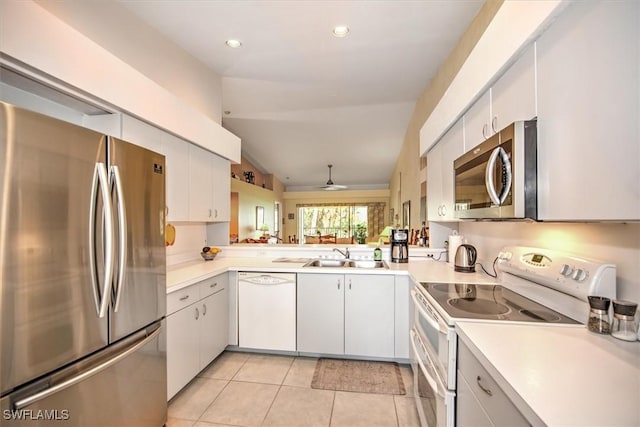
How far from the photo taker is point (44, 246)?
3.47 feet

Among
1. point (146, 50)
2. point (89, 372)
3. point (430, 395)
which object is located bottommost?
point (430, 395)

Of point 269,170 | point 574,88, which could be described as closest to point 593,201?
point 574,88

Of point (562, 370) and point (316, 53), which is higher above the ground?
point (316, 53)

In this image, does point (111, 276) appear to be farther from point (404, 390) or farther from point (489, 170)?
point (404, 390)

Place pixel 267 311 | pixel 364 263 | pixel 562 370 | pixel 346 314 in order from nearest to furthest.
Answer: pixel 562 370 → pixel 346 314 → pixel 267 311 → pixel 364 263

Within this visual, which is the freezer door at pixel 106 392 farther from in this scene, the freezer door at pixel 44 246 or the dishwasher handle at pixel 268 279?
the dishwasher handle at pixel 268 279

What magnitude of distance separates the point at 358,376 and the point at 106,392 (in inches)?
68.8

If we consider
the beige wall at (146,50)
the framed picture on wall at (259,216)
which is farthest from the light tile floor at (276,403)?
the framed picture on wall at (259,216)

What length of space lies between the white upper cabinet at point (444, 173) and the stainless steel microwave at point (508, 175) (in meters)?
0.51

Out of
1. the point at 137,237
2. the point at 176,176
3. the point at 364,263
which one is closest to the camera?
the point at 137,237

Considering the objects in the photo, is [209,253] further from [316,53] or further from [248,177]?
[248,177]

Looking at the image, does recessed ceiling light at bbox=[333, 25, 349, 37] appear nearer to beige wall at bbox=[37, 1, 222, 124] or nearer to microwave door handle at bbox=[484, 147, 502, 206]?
beige wall at bbox=[37, 1, 222, 124]

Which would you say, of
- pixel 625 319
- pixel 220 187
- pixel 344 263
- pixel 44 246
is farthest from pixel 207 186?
pixel 625 319

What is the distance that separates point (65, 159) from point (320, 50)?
7.17ft
